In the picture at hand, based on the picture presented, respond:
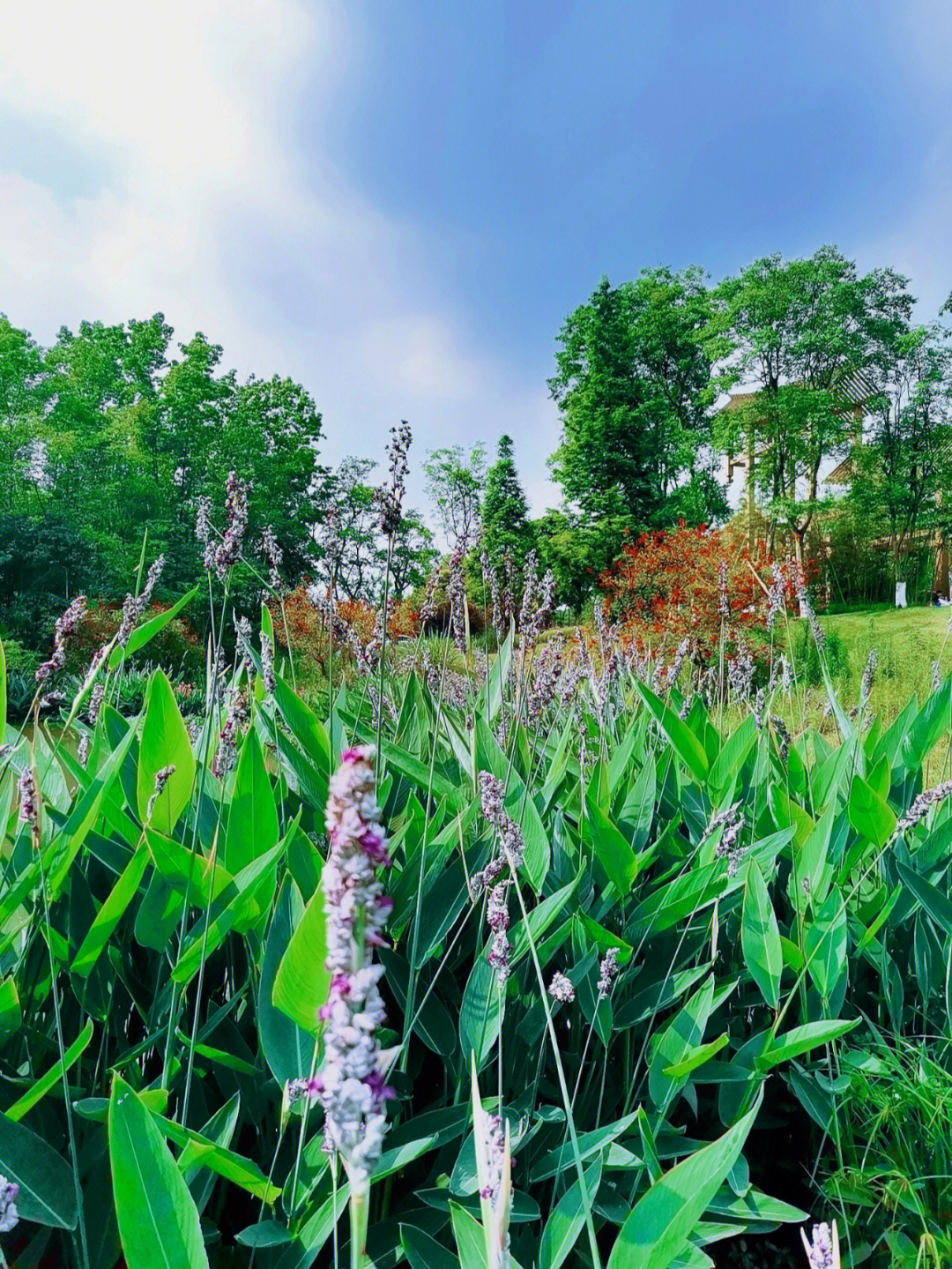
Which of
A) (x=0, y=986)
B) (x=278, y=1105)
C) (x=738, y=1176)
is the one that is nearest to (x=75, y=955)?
(x=0, y=986)

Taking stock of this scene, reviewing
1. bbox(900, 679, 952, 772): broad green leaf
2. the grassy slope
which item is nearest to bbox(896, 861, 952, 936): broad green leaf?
bbox(900, 679, 952, 772): broad green leaf

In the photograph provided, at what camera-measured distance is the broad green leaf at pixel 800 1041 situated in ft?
3.41

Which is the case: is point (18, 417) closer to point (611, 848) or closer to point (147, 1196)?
point (611, 848)

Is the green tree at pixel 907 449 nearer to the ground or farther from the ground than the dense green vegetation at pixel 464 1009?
farther from the ground

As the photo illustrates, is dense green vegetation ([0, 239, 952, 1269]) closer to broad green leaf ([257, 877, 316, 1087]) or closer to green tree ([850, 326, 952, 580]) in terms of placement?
broad green leaf ([257, 877, 316, 1087])

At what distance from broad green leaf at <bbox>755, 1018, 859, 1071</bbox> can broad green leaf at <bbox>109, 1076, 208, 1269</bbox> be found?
83 centimetres

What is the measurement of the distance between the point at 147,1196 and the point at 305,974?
0.21m

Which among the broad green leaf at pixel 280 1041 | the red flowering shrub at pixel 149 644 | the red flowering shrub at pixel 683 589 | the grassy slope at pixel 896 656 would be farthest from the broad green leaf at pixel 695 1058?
the red flowering shrub at pixel 149 644

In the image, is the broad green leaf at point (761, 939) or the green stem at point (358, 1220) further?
the broad green leaf at point (761, 939)

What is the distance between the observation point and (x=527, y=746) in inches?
74.5

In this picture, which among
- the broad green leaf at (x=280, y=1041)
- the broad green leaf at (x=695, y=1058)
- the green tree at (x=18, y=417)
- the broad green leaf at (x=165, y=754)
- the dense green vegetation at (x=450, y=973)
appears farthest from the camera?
the green tree at (x=18, y=417)

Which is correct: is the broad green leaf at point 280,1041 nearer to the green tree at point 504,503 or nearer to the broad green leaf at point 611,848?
the broad green leaf at point 611,848

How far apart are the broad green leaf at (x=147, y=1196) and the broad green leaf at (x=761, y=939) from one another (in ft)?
2.86

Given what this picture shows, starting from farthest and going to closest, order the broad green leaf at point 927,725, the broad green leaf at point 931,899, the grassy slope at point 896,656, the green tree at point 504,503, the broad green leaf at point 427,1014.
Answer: the green tree at point 504,503 → the grassy slope at point 896,656 → the broad green leaf at point 927,725 → the broad green leaf at point 931,899 → the broad green leaf at point 427,1014
